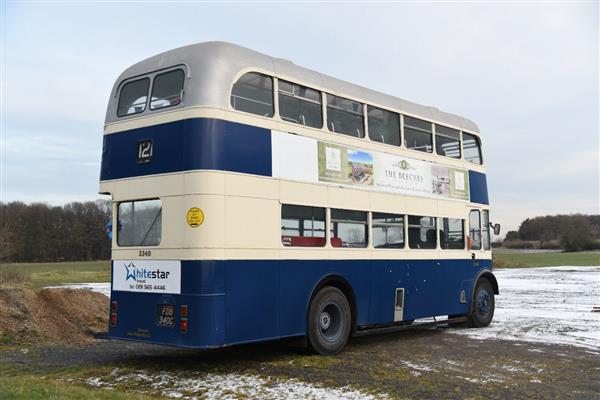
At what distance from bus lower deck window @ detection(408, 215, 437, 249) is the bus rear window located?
5.16 metres

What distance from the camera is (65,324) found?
13.2m

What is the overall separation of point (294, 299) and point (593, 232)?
9118cm

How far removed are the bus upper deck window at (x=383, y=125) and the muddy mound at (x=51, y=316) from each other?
6840 mm

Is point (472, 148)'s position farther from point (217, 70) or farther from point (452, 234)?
point (217, 70)

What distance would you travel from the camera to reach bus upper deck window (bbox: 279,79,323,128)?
9742 millimetres

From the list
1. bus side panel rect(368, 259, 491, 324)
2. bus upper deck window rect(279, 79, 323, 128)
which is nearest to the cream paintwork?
bus upper deck window rect(279, 79, 323, 128)

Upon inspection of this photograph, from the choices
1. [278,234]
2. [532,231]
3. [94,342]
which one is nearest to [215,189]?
[278,234]

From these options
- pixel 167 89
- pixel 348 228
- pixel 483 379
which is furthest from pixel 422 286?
pixel 167 89

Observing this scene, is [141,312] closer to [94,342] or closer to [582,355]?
[94,342]

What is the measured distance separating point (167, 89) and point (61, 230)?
7565 cm

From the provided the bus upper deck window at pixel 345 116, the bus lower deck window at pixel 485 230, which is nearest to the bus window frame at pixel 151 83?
the bus upper deck window at pixel 345 116

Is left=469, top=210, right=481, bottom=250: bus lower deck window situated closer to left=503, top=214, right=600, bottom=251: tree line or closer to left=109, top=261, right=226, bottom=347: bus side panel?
left=109, top=261, right=226, bottom=347: bus side panel

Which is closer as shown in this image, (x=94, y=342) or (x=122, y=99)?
(x=122, y=99)

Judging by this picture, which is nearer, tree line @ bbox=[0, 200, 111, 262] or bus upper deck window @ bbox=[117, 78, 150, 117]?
bus upper deck window @ bbox=[117, 78, 150, 117]
